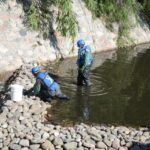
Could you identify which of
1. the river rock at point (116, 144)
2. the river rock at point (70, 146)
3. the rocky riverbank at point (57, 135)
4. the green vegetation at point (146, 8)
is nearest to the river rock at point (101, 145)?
the rocky riverbank at point (57, 135)

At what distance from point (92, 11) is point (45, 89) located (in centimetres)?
985

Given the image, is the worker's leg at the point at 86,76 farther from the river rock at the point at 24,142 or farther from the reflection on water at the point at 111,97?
the river rock at the point at 24,142

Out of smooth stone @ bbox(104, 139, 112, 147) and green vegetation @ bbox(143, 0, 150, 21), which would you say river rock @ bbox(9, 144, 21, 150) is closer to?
smooth stone @ bbox(104, 139, 112, 147)

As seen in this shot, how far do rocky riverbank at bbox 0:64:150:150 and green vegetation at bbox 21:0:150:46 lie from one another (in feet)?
25.8

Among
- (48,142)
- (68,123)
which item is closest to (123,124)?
(68,123)

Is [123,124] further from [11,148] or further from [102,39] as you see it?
[102,39]

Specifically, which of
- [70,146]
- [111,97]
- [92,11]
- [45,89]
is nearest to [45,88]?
[45,89]

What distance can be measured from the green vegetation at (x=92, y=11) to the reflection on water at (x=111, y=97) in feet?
9.17

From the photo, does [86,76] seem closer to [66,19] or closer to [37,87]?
[37,87]

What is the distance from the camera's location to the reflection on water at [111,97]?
13727mm

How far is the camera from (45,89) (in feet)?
48.5

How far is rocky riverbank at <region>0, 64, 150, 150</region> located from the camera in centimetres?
1112

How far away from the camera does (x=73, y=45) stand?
21.2 meters

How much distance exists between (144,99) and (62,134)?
4813 millimetres
